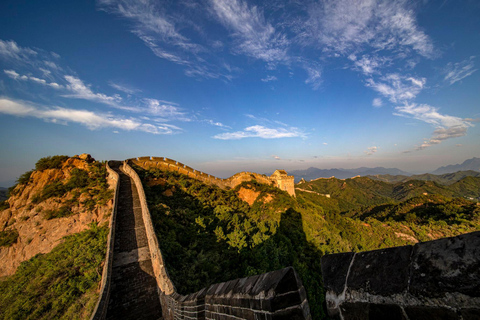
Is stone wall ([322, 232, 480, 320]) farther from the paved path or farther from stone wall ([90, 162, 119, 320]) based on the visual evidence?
the paved path

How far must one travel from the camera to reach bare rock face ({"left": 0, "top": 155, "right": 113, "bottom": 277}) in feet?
38.9

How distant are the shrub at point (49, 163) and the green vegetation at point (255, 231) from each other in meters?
7.01

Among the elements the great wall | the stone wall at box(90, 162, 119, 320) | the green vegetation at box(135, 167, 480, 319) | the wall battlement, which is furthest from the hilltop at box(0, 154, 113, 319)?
the great wall

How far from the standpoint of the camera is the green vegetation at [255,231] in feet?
31.5

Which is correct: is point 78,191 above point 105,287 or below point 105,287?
above

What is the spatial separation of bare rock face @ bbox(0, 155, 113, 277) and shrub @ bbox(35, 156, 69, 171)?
2497 mm

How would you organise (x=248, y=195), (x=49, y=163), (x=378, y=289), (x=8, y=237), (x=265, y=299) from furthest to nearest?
(x=248, y=195) < (x=49, y=163) < (x=8, y=237) < (x=265, y=299) < (x=378, y=289)

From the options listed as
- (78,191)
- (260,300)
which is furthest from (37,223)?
(260,300)

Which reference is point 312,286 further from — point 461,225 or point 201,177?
point 461,225

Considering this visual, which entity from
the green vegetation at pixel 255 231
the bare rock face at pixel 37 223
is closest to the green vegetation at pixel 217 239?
the green vegetation at pixel 255 231

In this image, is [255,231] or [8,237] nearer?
[8,237]

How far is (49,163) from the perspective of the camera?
56.1 feet

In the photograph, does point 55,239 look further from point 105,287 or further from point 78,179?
point 105,287

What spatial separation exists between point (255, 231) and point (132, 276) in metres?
9.01
